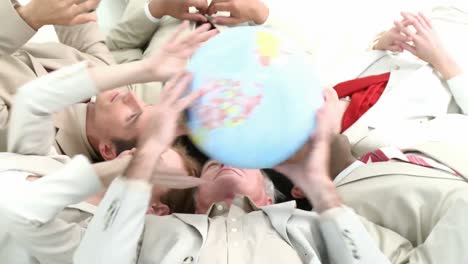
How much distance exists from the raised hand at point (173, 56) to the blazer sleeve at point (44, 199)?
0.18 meters

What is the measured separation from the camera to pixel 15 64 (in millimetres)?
1218

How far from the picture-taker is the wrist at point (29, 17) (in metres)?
1.10

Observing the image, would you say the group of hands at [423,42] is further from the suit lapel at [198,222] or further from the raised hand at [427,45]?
the suit lapel at [198,222]

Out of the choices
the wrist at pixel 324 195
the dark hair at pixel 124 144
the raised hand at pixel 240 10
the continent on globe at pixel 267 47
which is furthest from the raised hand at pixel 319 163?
the raised hand at pixel 240 10

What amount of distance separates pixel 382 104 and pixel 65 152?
715 mm

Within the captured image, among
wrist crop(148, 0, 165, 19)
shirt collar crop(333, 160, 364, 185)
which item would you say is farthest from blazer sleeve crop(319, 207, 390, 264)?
wrist crop(148, 0, 165, 19)

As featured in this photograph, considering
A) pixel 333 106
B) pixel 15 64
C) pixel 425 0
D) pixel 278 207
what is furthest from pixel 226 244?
pixel 425 0

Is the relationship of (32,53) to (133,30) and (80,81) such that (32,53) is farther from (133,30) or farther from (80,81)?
(80,81)

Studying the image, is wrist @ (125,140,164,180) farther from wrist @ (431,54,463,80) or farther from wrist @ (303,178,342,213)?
wrist @ (431,54,463,80)

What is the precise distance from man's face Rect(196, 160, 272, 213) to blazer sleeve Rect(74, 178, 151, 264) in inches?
10.3

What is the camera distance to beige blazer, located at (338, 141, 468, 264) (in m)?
0.94

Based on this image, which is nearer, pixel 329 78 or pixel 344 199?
pixel 344 199

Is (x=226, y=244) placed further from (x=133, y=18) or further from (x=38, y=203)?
(x=133, y=18)

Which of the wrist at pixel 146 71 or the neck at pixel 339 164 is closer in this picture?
the wrist at pixel 146 71
